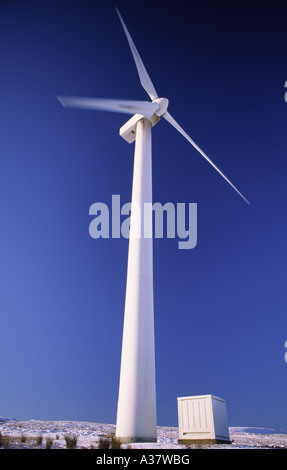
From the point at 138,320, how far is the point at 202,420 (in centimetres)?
681

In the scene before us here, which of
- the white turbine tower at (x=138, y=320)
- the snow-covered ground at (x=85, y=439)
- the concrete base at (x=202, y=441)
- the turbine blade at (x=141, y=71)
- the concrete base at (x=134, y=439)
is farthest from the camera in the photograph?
the turbine blade at (x=141, y=71)

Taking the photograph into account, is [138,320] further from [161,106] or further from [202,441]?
[161,106]

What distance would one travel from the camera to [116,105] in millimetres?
22156

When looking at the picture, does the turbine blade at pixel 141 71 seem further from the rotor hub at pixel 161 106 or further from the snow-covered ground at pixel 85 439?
the snow-covered ground at pixel 85 439

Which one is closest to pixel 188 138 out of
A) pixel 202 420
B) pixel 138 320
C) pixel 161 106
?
pixel 161 106

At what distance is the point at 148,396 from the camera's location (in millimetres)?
15414

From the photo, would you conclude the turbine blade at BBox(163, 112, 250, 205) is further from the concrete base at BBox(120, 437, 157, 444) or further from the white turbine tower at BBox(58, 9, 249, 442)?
the concrete base at BBox(120, 437, 157, 444)

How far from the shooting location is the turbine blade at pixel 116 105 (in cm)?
1954

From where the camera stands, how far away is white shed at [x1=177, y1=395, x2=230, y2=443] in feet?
56.1

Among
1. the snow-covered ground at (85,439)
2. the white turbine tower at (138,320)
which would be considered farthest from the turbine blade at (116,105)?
the snow-covered ground at (85,439)
